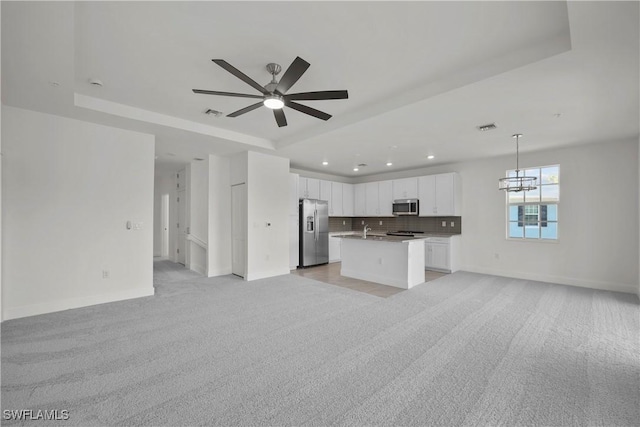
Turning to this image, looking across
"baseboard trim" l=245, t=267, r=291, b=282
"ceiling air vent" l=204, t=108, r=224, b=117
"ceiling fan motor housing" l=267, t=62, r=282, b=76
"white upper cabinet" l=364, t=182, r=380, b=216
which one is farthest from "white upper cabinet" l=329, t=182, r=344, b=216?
"ceiling fan motor housing" l=267, t=62, r=282, b=76

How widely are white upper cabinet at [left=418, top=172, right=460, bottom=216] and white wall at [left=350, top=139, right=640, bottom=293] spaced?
487 millimetres

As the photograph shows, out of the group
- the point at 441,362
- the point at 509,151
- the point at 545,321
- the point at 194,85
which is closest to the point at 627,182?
the point at 509,151

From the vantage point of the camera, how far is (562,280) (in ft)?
17.3

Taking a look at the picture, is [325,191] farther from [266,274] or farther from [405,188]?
[266,274]

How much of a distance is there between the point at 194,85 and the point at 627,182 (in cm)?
685

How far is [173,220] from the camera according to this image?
795 cm

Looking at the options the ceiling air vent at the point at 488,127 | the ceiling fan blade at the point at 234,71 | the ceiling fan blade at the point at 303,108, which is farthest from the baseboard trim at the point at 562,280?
the ceiling fan blade at the point at 234,71

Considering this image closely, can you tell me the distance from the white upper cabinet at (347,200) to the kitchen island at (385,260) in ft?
8.50

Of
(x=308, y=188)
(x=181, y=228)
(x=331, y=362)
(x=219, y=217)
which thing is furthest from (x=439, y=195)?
(x=181, y=228)

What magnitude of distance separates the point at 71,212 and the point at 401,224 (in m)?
7.13

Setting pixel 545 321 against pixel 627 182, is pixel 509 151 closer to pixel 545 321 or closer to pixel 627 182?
pixel 627 182

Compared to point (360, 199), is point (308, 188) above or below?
above

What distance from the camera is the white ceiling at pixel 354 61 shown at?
204cm

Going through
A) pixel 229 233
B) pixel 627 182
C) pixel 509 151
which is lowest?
pixel 229 233
